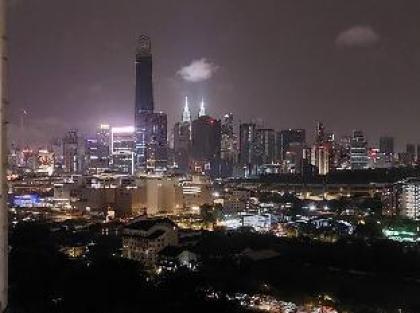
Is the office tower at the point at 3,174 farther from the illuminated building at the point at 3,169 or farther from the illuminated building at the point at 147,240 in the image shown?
the illuminated building at the point at 147,240

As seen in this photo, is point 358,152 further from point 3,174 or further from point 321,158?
point 3,174

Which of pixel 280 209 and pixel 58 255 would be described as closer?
pixel 58 255

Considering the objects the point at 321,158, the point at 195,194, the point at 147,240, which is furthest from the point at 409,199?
the point at 321,158

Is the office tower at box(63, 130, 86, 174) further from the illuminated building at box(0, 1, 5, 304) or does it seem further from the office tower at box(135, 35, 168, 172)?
the illuminated building at box(0, 1, 5, 304)

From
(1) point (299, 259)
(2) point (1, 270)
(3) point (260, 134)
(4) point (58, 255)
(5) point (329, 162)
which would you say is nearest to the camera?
(2) point (1, 270)

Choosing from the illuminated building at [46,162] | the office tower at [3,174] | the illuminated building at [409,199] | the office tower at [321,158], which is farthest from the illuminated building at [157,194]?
the office tower at [3,174]

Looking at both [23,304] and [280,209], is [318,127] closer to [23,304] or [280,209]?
[280,209]

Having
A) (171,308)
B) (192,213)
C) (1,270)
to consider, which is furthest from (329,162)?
(1,270)
